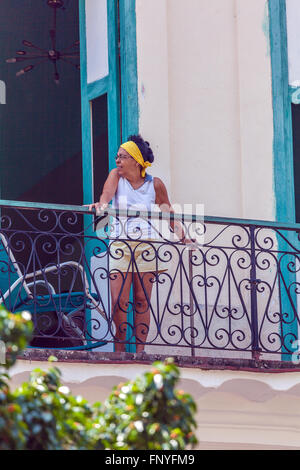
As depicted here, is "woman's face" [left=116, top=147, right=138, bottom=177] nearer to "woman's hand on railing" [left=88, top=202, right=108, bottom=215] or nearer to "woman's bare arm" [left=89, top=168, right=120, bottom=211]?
"woman's bare arm" [left=89, top=168, right=120, bottom=211]

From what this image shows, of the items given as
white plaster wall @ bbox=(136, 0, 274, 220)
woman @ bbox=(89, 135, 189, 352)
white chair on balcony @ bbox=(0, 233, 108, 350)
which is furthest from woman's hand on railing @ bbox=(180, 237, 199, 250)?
white plaster wall @ bbox=(136, 0, 274, 220)

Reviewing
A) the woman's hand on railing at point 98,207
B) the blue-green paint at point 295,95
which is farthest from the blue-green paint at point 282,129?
the woman's hand on railing at point 98,207

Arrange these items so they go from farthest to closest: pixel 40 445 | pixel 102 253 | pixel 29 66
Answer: pixel 29 66 < pixel 102 253 < pixel 40 445

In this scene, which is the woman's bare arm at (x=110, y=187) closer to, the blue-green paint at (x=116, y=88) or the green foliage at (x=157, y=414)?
the blue-green paint at (x=116, y=88)

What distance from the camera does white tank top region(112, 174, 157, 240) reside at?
9.67 m

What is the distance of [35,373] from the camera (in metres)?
6.09

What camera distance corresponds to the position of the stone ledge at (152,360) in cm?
908

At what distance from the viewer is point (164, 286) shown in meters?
10.4

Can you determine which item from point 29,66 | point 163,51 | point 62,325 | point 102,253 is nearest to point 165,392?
point 62,325

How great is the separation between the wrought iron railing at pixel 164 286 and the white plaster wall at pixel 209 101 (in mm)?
380

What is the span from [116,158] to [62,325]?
1.36 m

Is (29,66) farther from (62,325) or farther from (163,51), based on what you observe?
(62,325)

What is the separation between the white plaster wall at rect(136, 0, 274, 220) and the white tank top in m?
0.71

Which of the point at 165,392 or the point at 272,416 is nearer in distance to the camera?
the point at 165,392
